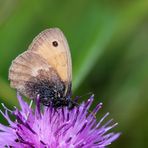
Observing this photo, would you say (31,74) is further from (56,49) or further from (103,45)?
(103,45)

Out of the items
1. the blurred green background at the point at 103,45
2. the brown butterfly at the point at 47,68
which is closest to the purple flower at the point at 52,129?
the brown butterfly at the point at 47,68

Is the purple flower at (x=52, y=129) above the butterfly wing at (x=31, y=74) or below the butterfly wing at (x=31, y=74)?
below

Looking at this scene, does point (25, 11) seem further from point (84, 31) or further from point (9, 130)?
point (9, 130)

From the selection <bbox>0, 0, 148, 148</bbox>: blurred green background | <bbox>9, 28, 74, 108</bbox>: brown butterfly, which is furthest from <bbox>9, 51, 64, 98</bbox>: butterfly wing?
<bbox>0, 0, 148, 148</bbox>: blurred green background

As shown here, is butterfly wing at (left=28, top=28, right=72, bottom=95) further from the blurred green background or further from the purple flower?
the blurred green background

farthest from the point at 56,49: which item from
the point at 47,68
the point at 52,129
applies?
the point at 52,129

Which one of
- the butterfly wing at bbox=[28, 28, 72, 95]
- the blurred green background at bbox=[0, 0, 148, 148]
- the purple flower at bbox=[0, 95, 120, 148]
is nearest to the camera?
the purple flower at bbox=[0, 95, 120, 148]

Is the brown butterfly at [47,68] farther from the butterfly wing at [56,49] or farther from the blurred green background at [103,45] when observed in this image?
the blurred green background at [103,45]
